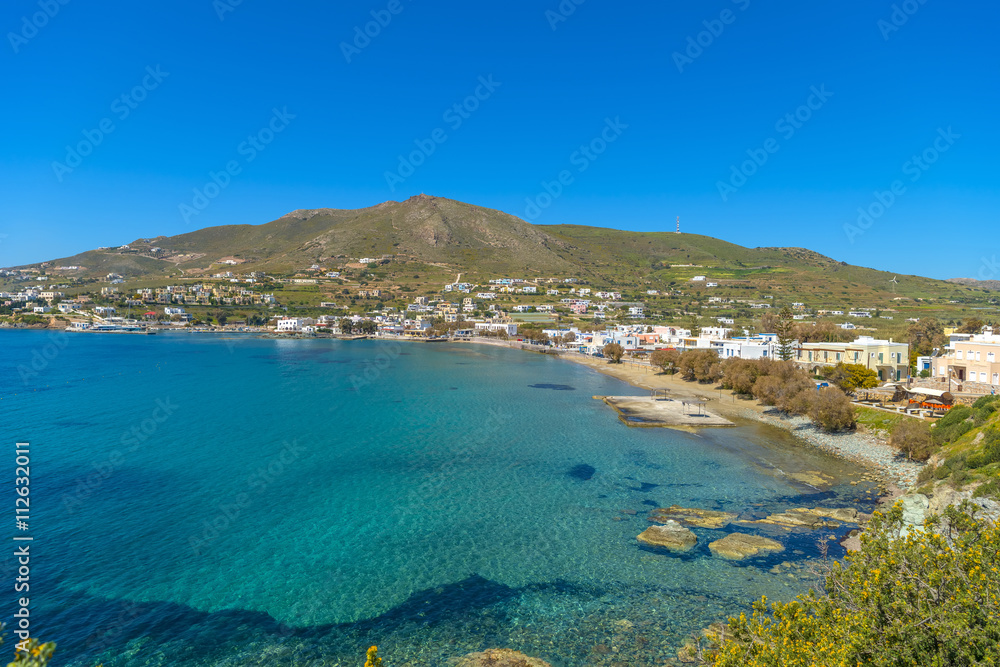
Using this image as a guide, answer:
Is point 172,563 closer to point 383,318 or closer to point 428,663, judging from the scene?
point 428,663

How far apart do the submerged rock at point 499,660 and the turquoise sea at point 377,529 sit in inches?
13.4

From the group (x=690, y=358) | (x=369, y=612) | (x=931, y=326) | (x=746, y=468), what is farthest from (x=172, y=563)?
(x=931, y=326)

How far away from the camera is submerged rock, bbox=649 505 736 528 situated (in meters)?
19.3

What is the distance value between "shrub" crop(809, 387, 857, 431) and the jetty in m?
5.53

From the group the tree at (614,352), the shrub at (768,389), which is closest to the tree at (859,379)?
the shrub at (768,389)

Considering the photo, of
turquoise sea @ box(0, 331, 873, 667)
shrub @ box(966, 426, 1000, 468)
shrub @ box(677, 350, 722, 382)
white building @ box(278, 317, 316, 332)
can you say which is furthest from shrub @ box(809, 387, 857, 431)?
white building @ box(278, 317, 316, 332)

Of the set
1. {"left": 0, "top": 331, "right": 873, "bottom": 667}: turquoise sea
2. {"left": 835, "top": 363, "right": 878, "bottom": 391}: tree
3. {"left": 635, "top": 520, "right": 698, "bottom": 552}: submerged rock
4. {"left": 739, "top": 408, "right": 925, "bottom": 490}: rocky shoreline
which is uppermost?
{"left": 835, "top": 363, "right": 878, "bottom": 391}: tree

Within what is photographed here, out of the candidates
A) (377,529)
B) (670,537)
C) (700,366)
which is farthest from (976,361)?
(377,529)

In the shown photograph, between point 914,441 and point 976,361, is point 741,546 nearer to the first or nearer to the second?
point 914,441

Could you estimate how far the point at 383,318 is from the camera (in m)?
130

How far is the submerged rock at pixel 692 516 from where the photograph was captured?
759 inches

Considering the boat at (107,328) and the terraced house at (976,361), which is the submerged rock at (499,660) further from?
the boat at (107,328)

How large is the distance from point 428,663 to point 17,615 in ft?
33.8

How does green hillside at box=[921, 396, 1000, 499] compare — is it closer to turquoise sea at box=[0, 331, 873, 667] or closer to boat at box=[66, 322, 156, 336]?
turquoise sea at box=[0, 331, 873, 667]
